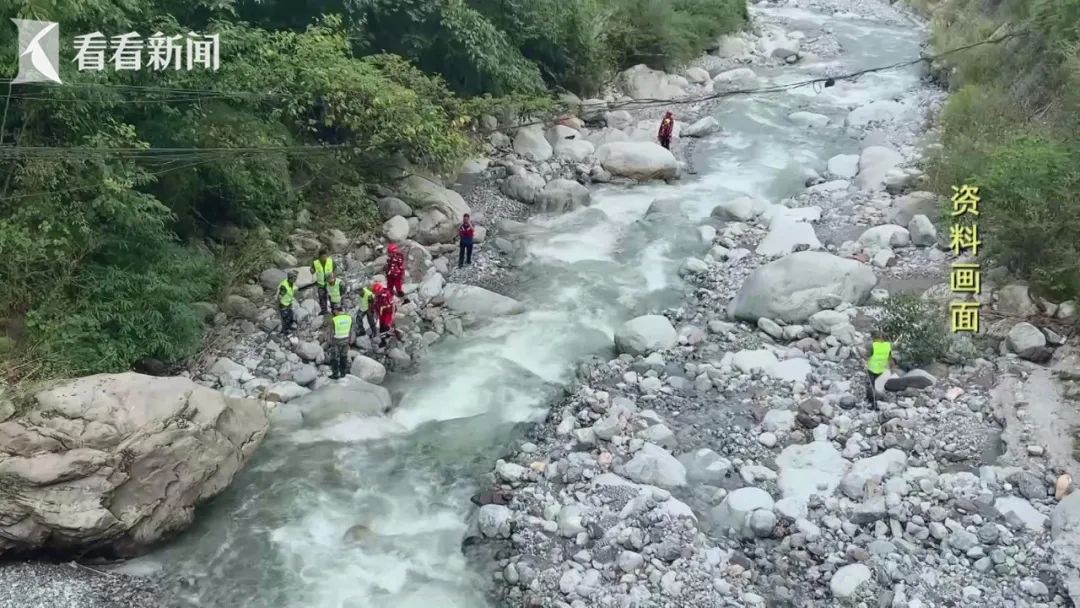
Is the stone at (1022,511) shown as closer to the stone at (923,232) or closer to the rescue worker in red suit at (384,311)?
the stone at (923,232)

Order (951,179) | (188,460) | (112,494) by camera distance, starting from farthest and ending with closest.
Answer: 1. (951,179)
2. (188,460)
3. (112,494)

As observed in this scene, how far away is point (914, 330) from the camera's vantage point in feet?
34.3

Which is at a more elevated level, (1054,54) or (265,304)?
(1054,54)

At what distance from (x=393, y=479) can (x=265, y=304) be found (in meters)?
4.00

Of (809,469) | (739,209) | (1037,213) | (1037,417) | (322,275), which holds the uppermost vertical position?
(1037,213)

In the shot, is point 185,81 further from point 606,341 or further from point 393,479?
point 606,341

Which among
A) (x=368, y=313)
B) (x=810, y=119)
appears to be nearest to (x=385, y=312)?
(x=368, y=313)

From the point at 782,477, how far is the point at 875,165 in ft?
31.9

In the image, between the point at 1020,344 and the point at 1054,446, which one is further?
the point at 1020,344

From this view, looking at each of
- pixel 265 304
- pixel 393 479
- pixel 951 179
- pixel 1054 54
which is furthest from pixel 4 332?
pixel 1054 54

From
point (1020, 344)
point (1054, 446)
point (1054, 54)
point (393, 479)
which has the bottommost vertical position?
point (393, 479)

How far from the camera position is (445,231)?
14297 mm

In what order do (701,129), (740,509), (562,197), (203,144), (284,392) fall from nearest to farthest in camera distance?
(740,509), (284,392), (203,144), (562,197), (701,129)

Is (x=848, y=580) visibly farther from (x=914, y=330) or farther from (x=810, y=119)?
(x=810, y=119)
